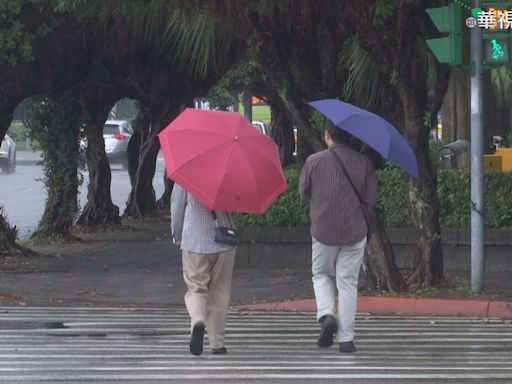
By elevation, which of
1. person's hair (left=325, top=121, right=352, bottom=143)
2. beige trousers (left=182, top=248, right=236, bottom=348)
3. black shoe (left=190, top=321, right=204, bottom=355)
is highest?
person's hair (left=325, top=121, right=352, bottom=143)

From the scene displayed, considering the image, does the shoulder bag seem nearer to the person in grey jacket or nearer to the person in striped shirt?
the person in grey jacket

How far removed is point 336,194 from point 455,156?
804 cm

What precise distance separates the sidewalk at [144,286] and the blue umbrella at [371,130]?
288cm

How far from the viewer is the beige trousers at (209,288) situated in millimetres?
8820

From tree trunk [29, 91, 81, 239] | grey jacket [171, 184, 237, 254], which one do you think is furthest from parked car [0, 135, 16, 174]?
grey jacket [171, 184, 237, 254]

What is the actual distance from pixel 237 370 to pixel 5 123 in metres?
9.46

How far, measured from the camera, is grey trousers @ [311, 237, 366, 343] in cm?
901

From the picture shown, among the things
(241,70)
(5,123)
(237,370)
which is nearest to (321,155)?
(237,370)

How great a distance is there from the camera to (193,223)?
349 inches

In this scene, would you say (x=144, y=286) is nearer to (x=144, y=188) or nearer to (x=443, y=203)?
(x=443, y=203)

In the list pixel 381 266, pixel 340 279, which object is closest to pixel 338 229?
pixel 340 279

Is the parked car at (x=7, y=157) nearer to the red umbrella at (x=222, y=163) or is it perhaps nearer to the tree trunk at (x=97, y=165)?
the tree trunk at (x=97, y=165)

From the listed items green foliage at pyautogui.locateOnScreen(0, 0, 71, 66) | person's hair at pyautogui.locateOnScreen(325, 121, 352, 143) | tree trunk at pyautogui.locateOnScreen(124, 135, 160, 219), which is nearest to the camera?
person's hair at pyautogui.locateOnScreen(325, 121, 352, 143)

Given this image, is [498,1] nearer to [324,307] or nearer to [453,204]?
[453,204]
